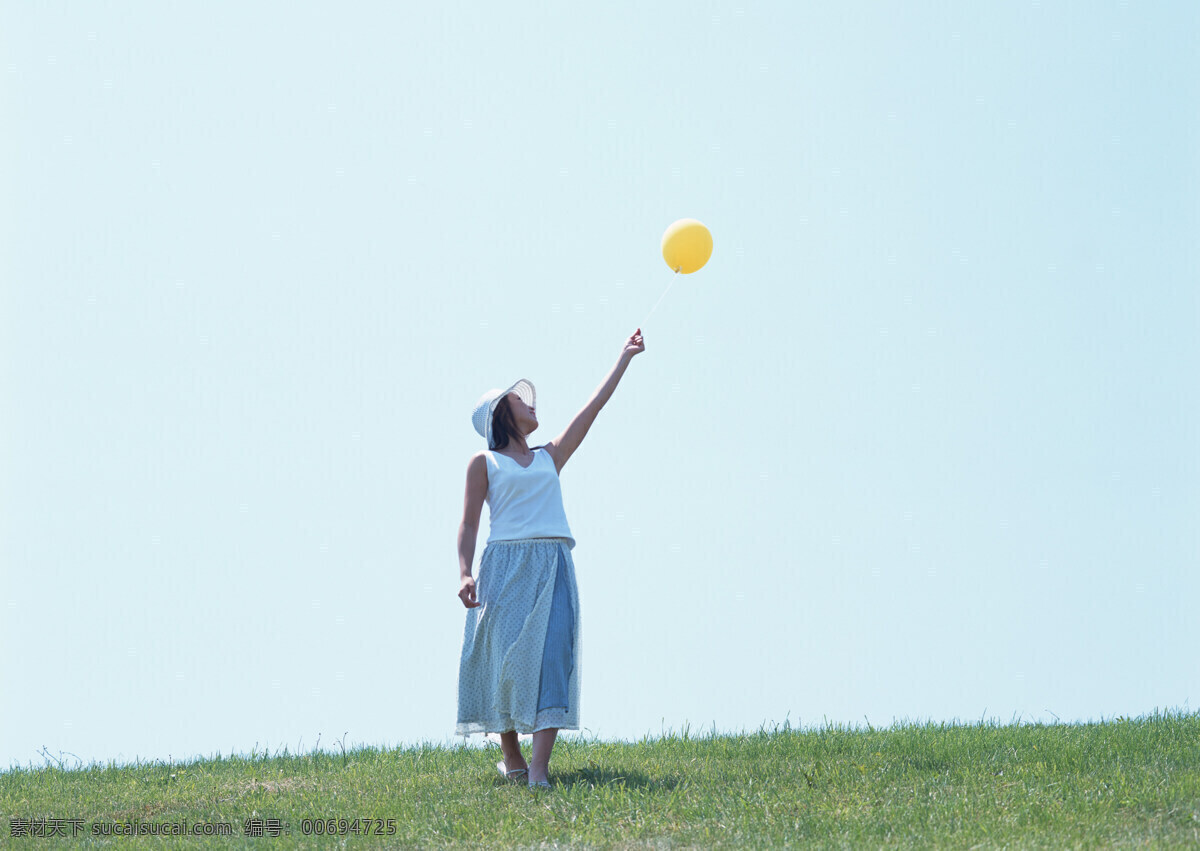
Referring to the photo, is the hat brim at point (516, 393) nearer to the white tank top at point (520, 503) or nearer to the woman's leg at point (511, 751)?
the white tank top at point (520, 503)

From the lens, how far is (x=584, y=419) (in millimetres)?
7195

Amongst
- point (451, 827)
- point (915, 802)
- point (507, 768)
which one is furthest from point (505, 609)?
point (915, 802)

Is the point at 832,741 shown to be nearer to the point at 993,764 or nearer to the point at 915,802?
the point at 993,764

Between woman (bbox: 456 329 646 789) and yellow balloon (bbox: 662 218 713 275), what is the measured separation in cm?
140

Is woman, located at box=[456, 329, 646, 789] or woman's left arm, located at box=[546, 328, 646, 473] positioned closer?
woman, located at box=[456, 329, 646, 789]

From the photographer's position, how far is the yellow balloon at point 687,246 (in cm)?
761

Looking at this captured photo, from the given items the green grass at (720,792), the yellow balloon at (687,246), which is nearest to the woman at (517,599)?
the green grass at (720,792)

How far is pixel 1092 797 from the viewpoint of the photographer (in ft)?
19.3

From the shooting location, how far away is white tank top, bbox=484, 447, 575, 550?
6.87 metres

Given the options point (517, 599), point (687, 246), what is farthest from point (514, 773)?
point (687, 246)

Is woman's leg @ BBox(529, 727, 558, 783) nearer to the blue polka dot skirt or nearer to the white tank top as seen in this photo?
the blue polka dot skirt

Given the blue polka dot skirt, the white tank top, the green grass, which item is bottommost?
the green grass

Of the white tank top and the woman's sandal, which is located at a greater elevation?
the white tank top

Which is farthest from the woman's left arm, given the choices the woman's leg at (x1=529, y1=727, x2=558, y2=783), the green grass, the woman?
the green grass
